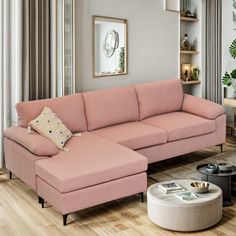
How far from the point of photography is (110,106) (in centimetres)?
496

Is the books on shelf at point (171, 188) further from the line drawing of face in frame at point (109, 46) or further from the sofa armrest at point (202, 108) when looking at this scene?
the line drawing of face in frame at point (109, 46)

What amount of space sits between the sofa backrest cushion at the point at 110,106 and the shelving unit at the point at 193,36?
146 cm

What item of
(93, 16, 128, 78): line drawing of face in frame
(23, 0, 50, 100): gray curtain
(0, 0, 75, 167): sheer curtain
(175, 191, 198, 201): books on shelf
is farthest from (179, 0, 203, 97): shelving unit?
(175, 191, 198, 201): books on shelf

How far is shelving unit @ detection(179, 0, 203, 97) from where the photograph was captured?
643 cm

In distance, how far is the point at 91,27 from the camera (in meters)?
5.23

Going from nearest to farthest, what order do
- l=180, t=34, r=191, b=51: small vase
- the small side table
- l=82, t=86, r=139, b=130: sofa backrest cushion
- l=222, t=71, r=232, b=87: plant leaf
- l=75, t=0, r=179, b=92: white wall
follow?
the small side table
l=82, t=86, r=139, b=130: sofa backrest cushion
l=75, t=0, r=179, b=92: white wall
l=222, t=71, r=232, b=87: plant leaf
l=180, t=34, r=191, b=51: small vase

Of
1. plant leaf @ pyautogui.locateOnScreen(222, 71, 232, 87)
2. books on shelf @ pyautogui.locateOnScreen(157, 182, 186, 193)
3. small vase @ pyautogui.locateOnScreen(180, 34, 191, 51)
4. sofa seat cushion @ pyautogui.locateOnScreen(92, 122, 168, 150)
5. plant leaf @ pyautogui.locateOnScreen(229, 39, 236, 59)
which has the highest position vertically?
small vase @ pyautogui.locateOnScreen(180, 34, 191, 51)

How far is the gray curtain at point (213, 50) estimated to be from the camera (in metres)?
6.46

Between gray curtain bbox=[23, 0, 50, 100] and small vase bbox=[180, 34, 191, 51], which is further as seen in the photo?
small vase bbox=[180, 34, 191, 51]

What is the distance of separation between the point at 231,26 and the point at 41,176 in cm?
394

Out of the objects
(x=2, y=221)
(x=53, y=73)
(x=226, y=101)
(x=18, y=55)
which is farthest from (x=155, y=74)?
(x=2, y=221)

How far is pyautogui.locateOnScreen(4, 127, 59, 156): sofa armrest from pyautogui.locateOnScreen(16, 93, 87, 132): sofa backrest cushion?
186 mm

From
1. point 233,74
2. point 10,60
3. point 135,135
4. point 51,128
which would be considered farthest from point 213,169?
point 233,74

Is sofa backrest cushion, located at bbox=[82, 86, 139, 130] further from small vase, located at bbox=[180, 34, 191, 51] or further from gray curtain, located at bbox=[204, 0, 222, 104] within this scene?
gray curtain, located at bbox=[204, 0, 222, 104]
